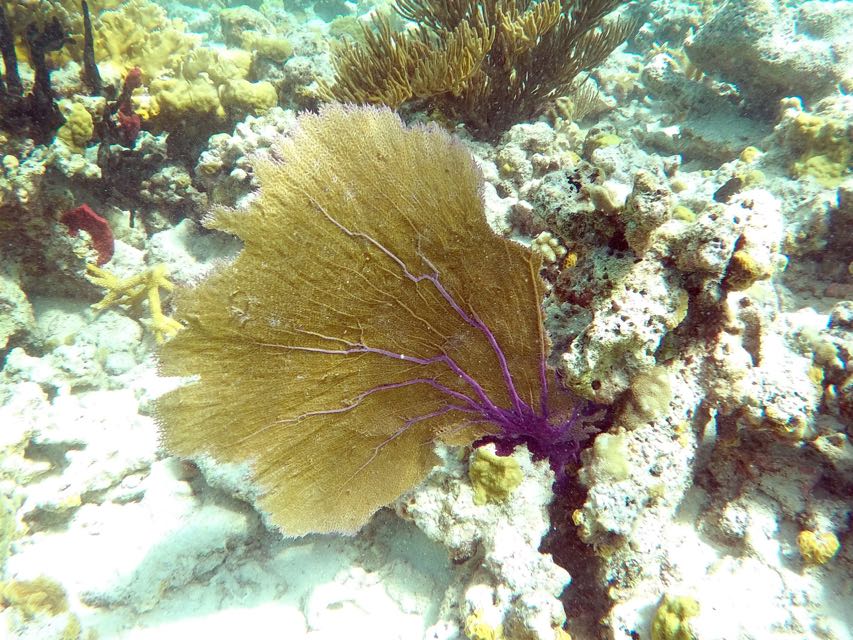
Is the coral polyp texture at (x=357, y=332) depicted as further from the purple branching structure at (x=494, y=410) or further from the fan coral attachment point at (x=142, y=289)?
the fan coral attachment point at (x=142, y=289)

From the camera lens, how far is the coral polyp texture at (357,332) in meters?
2.46

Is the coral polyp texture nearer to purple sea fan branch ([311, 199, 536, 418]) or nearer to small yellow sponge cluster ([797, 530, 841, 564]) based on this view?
purple sea fan branch ([311, 199, 536, 418])

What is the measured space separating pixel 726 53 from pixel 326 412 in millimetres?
7797

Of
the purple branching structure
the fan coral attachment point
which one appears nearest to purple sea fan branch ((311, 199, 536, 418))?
the purple branching structure

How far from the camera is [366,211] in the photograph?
2523 millimetres

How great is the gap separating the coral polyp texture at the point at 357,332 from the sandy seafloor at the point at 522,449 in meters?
0.29

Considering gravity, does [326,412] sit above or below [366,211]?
below

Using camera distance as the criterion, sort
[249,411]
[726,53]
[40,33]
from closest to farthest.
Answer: [249,411], [40,33], [726,53]

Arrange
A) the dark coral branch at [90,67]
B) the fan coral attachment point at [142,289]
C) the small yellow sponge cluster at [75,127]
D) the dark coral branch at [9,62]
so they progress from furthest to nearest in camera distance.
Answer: the dark coral branch at [90,67] < the small yellow sponge cluster at [75,127] < the dark coral branch at [9,62] < the fan coral attachment point at [142,289]

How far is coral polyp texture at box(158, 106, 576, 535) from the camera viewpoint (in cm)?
246

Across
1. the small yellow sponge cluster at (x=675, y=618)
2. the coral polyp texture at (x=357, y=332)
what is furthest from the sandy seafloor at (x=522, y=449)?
the coral polyp texture at (x=357, y=332)

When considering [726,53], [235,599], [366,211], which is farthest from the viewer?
[726,53]

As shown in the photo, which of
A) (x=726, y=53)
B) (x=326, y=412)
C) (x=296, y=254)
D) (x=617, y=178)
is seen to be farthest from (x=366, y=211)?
(x=726, y=53)

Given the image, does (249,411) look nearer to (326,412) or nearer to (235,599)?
(326,412)
